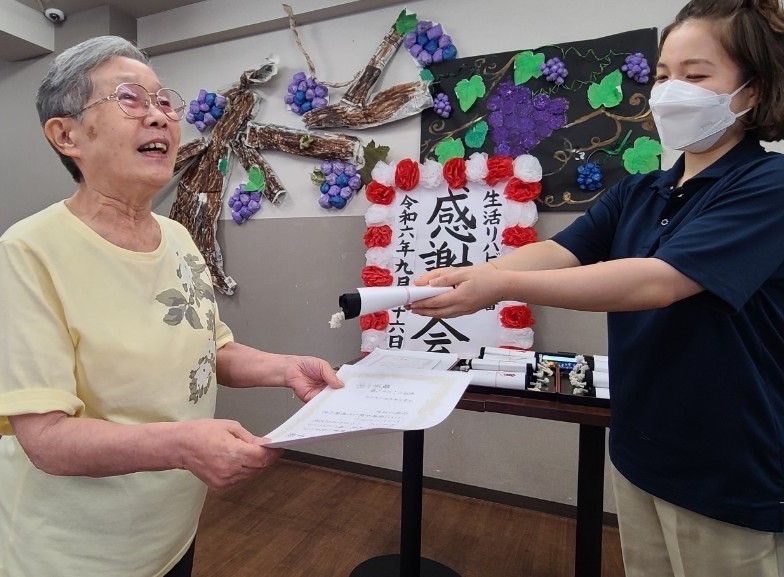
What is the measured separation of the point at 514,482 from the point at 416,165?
1579mm

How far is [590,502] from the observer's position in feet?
4.57

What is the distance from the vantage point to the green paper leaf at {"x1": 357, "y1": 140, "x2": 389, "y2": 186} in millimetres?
2451

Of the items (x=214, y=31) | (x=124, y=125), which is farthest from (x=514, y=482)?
(x=214, y=31)

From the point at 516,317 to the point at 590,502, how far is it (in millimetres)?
868

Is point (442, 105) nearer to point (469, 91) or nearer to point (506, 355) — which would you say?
point (469, 91)

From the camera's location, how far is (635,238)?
1003 millimetres

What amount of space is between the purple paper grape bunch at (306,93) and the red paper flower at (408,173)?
623mm

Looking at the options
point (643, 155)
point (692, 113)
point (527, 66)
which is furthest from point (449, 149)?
point (692, 113)

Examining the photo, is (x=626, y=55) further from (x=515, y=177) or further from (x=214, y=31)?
(x=214, y=31)

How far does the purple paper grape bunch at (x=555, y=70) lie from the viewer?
83.2 inches

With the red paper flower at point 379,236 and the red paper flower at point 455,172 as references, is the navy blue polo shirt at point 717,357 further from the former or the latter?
the red paper flower at point 379,236

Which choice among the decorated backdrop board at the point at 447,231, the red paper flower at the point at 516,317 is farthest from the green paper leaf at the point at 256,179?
the red paper flower at the point at 516,317

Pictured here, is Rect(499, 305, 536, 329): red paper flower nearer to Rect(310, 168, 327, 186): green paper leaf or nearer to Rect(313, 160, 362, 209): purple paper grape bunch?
Rect(313, 160, 362, 209): purple paper grape bunch

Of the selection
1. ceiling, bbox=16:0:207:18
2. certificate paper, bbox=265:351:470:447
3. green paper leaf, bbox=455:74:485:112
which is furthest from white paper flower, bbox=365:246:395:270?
ceiling, bbox=16:0:207:18
